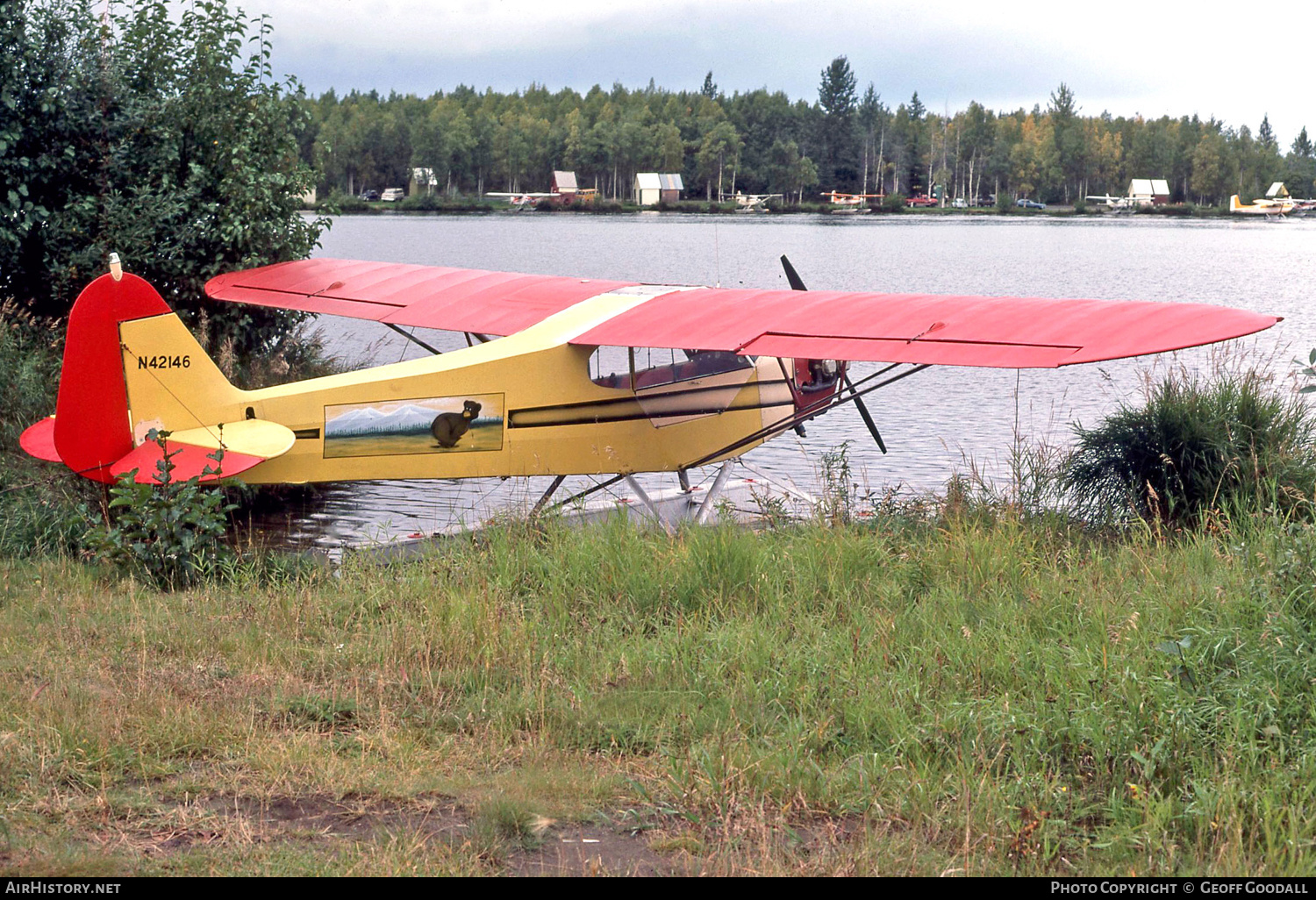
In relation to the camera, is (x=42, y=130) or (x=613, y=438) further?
(x=42, y=130)

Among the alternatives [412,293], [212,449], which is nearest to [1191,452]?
[212,449]

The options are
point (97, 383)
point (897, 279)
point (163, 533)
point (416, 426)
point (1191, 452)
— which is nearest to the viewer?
point (163, 533)

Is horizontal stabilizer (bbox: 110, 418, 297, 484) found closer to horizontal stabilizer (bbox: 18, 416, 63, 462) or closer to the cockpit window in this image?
horizontal stabilizer (bbox: 18, 416, 63, 462)

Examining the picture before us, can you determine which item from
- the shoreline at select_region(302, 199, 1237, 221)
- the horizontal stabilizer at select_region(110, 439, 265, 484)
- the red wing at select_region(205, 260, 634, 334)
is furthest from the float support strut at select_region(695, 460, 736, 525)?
the shoreline at select_region(302, 199, 1237, 221)

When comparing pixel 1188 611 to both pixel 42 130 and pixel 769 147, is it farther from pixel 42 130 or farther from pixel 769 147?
pixel 769 147

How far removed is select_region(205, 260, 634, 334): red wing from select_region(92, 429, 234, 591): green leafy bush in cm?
330

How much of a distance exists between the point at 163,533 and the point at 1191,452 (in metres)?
6.39

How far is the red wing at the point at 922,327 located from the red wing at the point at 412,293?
126cm

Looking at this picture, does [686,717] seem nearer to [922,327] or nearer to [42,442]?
[922,327]

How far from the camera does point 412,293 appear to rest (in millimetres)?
10219

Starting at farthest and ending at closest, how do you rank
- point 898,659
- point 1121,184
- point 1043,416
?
point 1121,184
point 1043,416
point 898,659

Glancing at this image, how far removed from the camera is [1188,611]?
4492 millimetres

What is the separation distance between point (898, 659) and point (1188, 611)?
115 cm

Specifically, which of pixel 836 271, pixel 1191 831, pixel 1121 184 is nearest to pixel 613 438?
pixel 1191 831
